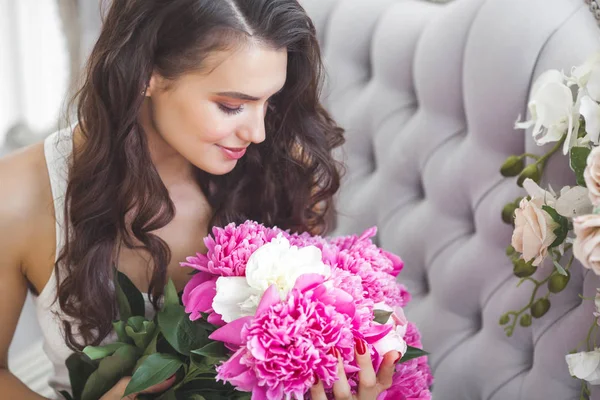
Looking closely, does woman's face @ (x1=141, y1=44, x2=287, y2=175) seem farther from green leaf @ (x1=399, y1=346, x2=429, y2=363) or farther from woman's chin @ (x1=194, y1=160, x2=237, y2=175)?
green leaf @ (x1=399, y1=346, x2=429, y2=363)

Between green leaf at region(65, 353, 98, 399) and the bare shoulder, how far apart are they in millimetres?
220

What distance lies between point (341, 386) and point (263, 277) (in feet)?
0.55

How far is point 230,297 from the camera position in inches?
35.8

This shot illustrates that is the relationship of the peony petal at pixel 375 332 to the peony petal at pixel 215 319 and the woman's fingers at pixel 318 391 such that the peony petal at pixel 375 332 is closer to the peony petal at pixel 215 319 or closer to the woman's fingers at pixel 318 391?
the woman's fingers at pixel 318 391

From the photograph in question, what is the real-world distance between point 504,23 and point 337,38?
0.53 m

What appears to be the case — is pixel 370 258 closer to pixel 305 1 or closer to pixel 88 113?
pixel 88 113

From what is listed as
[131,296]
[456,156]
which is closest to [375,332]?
[131,296]

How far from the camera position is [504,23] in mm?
1177

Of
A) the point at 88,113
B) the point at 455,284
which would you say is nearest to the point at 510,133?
the point at 455,284

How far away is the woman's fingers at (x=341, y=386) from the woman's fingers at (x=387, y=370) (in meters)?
0.06

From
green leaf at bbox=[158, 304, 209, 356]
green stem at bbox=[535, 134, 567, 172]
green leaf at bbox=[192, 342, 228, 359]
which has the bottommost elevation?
green leaf at bbox=[158, 304, 209, 356]

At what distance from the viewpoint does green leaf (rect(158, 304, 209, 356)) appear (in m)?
0.97

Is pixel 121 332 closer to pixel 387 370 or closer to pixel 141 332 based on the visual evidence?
pixel 141 332

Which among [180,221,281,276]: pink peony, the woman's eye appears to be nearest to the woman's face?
the woman's eye
